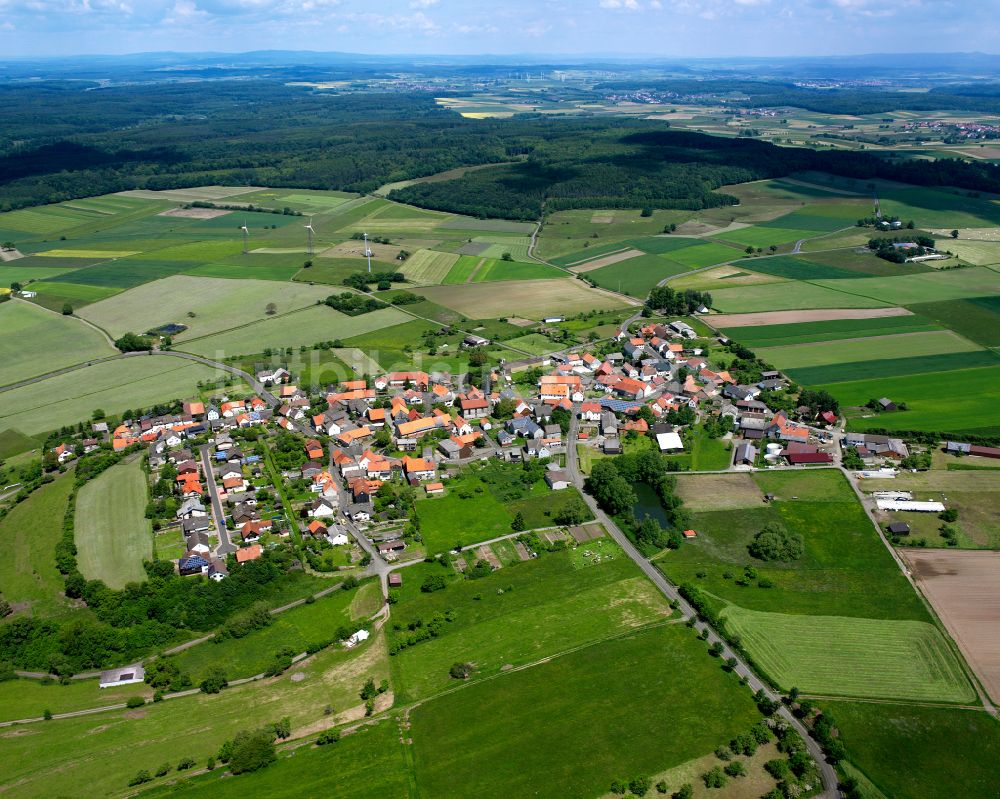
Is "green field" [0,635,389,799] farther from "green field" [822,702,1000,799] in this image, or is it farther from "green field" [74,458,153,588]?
"green field" [822,702,1000,799]

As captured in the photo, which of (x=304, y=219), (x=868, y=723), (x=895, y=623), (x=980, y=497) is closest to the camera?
(x=868, y=723)

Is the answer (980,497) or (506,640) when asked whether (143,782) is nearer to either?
(506,640)

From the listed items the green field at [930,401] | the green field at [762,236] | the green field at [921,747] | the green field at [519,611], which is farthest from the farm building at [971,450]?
the green field at [762,236]

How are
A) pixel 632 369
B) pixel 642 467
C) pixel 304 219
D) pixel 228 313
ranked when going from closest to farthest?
1. pixel 642 467
2. pixel 632 369
3. pixel 228 313
4. pixel 304 219

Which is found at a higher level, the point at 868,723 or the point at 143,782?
the point at 868,723

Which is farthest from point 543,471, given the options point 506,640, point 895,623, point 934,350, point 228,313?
point 228,313

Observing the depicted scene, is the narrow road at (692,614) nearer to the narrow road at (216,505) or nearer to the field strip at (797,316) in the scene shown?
the narrow road at (216,505)

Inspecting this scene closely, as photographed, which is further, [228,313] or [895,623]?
[228,313]

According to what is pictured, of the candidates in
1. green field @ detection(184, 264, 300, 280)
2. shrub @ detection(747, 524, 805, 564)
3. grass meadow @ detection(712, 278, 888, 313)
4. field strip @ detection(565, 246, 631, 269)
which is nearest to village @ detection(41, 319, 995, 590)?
shrub @ detection(747, 524, 805, 564)
